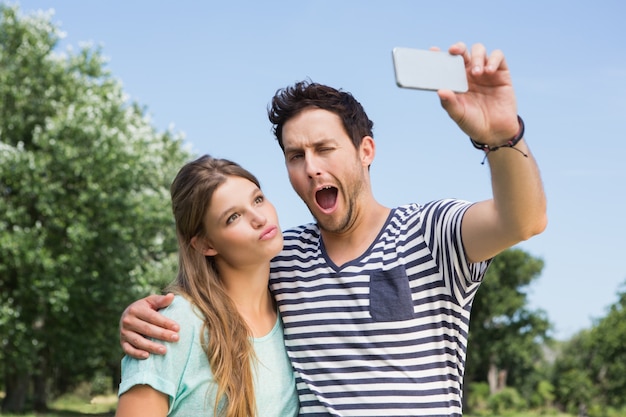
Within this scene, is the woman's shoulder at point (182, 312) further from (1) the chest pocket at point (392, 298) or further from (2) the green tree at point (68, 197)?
(2) the green tree at point (68, 197)

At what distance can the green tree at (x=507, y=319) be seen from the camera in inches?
1710

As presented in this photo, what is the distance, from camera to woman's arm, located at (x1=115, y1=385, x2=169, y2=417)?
3.63m

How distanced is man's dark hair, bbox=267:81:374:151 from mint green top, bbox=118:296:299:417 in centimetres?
131

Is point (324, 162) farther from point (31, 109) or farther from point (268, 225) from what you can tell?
point (31, 109)

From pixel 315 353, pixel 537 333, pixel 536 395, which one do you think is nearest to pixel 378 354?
pixel 315 353

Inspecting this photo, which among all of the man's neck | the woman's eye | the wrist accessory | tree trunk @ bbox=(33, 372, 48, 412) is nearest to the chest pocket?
the man's neck

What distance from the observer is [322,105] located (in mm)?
4438

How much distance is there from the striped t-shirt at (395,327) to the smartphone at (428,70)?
3.31 ft

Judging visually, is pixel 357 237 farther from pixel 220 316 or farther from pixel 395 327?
pixel 220 316

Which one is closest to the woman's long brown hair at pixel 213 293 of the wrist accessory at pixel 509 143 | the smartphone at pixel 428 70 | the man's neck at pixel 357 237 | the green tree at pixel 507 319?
the man's neck at pixel 357 237

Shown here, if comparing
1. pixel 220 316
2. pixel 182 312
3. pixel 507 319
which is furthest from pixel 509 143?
pixel 507 319

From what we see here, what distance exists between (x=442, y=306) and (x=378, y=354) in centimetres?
42

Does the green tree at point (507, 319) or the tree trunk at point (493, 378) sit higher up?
the green tree at point (507, 319)

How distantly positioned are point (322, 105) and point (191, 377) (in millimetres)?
1763
